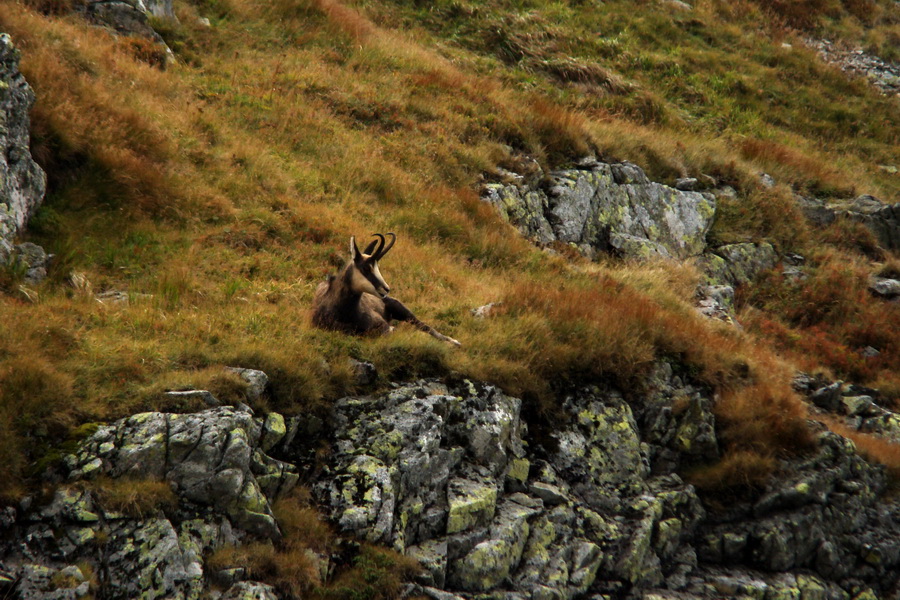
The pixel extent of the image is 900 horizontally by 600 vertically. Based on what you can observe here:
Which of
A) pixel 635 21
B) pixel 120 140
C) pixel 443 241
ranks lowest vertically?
pixel 443 241

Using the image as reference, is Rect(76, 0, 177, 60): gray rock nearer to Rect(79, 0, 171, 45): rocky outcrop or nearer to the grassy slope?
Rect(79, 0, 171, 45): rocky outcrop

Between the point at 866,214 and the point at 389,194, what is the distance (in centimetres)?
1507

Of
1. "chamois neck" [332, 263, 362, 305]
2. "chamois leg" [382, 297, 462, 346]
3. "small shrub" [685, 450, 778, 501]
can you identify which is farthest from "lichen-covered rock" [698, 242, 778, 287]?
"chamois neck" [332, 263, 362, 305]

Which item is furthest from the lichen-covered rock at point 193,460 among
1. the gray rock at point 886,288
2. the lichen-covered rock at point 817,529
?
the gray rock at point 886,288

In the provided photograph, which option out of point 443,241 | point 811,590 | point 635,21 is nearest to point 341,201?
point 443,241

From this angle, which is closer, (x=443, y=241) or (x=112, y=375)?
(x=112, y=375)

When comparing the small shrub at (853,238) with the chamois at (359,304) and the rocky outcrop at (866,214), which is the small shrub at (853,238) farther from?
the chamois at (359,304)

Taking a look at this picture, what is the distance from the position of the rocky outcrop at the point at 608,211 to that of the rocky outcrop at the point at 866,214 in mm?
3959

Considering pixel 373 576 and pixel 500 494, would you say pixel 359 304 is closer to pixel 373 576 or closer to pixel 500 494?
pixel 500 494

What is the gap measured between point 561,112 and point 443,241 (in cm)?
830

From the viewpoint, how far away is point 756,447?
10.1m

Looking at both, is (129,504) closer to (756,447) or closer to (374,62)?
Result: (756,447)

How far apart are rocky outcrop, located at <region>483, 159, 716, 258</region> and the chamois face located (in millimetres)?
7029

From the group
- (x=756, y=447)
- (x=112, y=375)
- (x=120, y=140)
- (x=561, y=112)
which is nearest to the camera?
(x=112, y=375)
